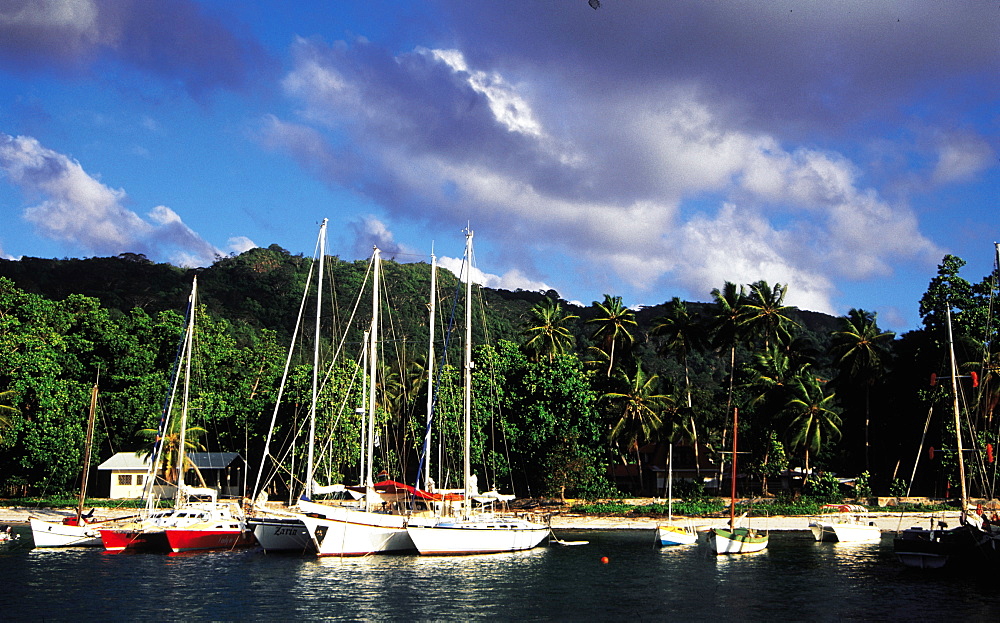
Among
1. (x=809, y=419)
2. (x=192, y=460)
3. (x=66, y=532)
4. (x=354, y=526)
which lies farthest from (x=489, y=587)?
(x=192, y=460)

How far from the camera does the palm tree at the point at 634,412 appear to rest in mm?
84312

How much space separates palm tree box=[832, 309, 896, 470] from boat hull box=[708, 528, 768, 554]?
113ft

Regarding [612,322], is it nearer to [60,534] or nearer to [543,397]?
[543,397]

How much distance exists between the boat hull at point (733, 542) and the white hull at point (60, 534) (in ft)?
124

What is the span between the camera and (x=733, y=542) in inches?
2188

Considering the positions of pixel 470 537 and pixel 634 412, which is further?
pixel 634 412

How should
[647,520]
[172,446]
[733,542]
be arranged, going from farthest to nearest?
[647,520] → [172,446] → [733,542]

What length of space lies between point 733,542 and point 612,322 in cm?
4626

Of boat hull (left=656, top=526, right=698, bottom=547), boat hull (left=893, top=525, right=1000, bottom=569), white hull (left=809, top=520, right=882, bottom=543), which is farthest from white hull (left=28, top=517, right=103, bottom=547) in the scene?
white hull (left=809, top=520, right=882, bottom=543)

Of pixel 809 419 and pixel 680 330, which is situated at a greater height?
pixel 680 330

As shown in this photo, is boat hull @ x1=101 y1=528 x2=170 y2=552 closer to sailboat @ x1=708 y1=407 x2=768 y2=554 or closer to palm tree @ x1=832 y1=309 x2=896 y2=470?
sailboat @ x1=708 y1=407 x2=768 y2=554

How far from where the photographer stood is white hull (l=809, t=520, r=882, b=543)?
64.8m

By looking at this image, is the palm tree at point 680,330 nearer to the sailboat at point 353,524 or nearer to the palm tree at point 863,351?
the palm tree at point 863,351

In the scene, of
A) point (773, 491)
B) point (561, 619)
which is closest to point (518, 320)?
point (773, 491)
